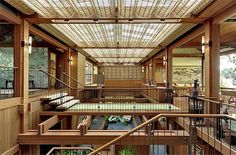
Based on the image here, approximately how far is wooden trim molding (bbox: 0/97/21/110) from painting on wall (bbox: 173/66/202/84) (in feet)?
59.4

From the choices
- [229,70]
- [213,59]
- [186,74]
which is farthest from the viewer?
[186,74]

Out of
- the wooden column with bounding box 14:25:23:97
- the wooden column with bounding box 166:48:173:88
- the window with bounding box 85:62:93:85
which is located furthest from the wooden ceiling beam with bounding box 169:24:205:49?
the window with bounding box 85:62:93:85

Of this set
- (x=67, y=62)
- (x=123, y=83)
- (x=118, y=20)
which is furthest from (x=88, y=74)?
(x=118, y=20)

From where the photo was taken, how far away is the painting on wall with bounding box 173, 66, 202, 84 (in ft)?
78.4

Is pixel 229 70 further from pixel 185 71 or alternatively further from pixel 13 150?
pixel 13 150

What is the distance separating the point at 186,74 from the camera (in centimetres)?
2398

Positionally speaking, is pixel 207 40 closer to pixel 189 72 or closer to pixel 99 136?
pixel 99 136

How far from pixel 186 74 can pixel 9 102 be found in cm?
1887

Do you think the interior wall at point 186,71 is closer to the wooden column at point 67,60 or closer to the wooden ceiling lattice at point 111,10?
the wooden column at point 67,60

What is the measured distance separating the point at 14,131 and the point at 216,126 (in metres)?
4.99

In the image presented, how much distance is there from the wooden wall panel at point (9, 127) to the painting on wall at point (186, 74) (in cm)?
1813

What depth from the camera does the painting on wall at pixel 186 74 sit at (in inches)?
941

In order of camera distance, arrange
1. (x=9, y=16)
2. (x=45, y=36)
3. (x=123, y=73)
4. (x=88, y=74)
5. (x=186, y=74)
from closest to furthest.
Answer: (x=9, y=16) < (x=45, y=36) < (x=88, y=74) < (x=186, y=74) < (x=123, y=73)

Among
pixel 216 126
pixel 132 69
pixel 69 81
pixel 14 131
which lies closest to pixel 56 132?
pixel 14 131
